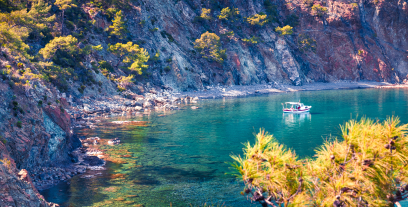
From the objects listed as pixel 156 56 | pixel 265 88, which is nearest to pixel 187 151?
pixel 156 56

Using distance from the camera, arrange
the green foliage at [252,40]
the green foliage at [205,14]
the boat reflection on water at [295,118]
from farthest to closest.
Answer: the green foliage at [252,40]
the green foliage at [205,14]
the boat reflection on water at [295,118]

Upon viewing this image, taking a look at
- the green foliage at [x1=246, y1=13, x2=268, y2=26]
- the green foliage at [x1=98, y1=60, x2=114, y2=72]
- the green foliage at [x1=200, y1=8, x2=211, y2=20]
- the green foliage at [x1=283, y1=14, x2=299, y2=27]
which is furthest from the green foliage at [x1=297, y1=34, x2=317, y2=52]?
the green foliage at [x1=98, y1=60, x2=114, y2=72]

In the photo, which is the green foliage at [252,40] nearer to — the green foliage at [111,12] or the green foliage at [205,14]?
the green foliage at [205,14]

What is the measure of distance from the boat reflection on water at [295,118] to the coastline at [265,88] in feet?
116

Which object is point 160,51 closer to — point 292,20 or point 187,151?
point 187,151

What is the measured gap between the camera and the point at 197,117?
59188 millimetres

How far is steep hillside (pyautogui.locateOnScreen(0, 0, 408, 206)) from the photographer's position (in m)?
27.8

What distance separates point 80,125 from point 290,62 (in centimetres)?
10038

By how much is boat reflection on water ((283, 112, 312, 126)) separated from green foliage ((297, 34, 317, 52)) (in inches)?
3225

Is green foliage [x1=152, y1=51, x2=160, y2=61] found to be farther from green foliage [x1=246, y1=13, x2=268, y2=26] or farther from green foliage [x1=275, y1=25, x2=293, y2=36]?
green foliage [x1=275, y1=25, x2=293, y2=36]

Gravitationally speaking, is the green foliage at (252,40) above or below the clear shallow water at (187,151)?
above

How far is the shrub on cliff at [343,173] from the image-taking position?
8961 millimetres

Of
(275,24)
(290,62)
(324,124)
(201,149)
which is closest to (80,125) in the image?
(201,149)

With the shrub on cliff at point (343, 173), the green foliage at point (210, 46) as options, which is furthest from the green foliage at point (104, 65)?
the shrub on cliff at point (343, 173)
